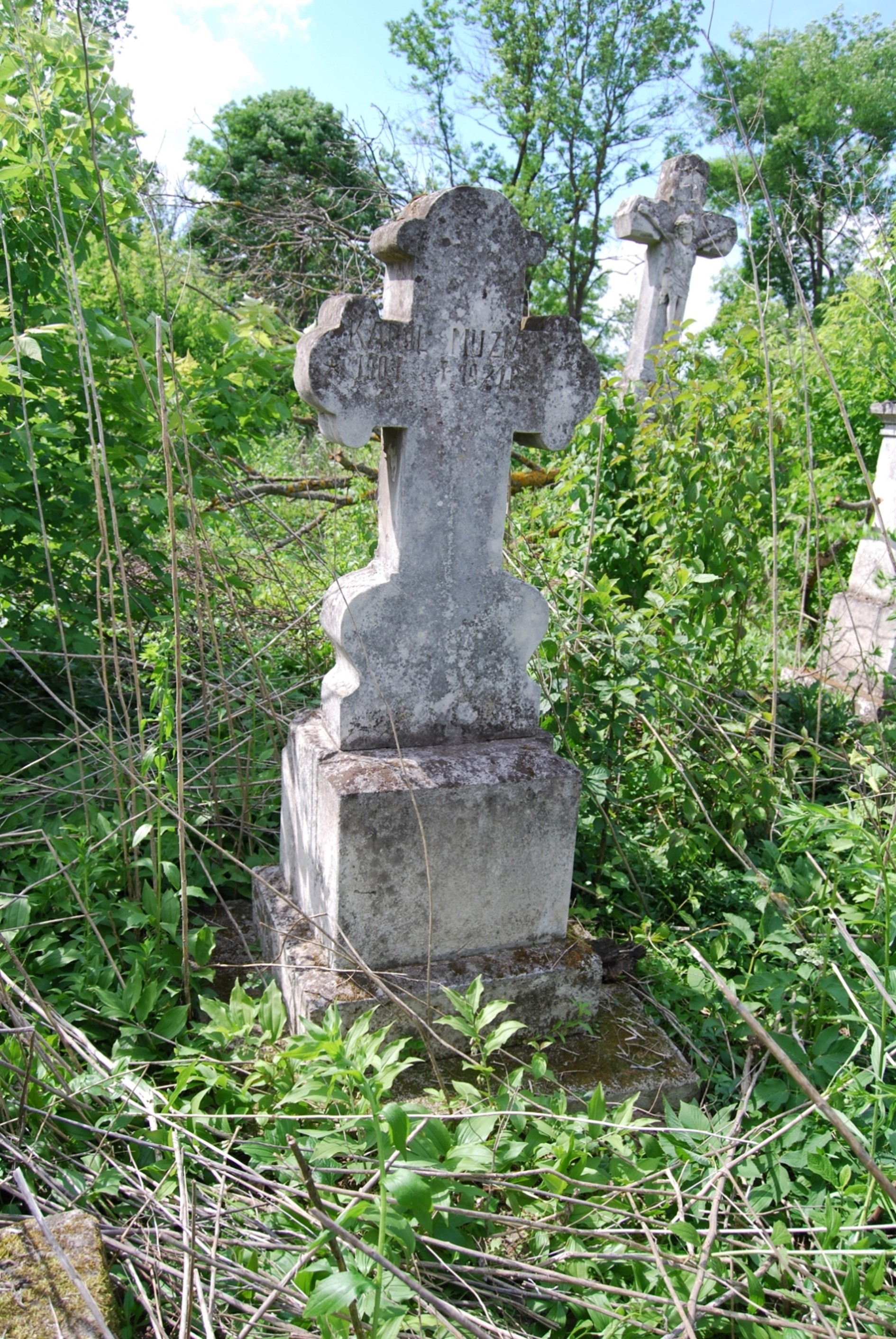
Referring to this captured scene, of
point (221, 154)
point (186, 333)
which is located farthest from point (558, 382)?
point (221, 154)

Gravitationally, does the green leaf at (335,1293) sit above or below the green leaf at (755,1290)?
above

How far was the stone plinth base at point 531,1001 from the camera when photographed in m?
2.23

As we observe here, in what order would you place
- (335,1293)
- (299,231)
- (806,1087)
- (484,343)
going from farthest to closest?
(299,231)
(484,343)
(335,1293)
(806,1087)

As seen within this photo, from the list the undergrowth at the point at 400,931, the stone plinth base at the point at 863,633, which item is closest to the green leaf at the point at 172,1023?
the undergrowth at the point at 400,931

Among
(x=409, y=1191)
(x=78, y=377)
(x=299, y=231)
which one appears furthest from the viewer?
(x=299, y=231)

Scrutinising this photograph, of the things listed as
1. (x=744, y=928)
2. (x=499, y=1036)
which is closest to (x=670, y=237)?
(x=744, y=928)

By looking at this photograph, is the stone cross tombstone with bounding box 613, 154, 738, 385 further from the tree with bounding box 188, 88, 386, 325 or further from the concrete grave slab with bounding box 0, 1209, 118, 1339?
the concrete grave slab with bounding box 0, 1209, 118, 1339

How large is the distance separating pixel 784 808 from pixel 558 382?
1.26 meters

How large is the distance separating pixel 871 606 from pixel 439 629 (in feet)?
13.0

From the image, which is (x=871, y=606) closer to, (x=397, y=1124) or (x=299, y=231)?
(x=299, y=231)

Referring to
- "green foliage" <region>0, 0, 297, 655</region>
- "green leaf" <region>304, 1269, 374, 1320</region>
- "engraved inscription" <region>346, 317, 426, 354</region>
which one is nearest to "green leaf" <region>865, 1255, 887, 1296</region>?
"green leaf" <region>304, 1269, 374, 1320</region>

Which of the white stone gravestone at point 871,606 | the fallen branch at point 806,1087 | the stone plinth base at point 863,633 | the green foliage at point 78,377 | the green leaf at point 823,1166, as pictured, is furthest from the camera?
the white stone gravestone at point 871,606

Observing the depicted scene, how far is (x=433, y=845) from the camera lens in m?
2.30

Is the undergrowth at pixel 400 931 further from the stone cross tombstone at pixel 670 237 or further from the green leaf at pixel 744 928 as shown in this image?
the stone cross tombstone at pixel 670 237
